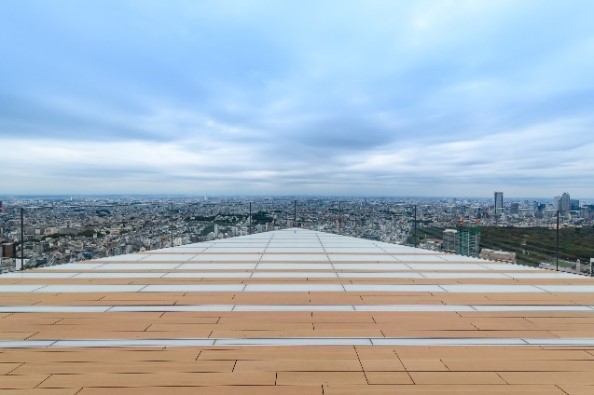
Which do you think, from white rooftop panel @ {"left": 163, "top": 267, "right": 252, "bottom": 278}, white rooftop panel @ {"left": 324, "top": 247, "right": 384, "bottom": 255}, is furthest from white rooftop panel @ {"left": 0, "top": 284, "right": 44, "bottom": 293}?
white rooftop panel @ {"left": 324, "top": 247, "right": 384, "bottom": 255}

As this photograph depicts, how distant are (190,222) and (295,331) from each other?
14.8 feet

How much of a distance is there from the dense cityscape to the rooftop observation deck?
81 cm

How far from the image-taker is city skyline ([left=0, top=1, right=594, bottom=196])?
21.3 feet

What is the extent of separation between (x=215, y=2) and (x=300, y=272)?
4729 mm

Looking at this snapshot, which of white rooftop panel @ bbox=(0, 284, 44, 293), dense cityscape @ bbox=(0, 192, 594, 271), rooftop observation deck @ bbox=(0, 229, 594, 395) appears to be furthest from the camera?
dense cityscape @ bbox=(0, 192, 594, 271)

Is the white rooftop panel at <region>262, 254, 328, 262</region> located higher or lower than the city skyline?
lower

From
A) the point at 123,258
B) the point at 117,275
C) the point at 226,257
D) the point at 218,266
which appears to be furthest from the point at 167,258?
the point at 117,275

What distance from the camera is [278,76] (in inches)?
334

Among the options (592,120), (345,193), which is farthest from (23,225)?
(345,193)

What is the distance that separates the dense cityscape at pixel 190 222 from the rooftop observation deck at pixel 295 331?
808 mm

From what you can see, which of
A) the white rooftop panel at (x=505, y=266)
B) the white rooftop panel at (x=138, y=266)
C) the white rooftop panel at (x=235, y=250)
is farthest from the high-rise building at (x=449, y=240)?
the white rooftop panel at (x=138, y=266)

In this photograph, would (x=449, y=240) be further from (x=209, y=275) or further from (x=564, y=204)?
(x=209, y=275)

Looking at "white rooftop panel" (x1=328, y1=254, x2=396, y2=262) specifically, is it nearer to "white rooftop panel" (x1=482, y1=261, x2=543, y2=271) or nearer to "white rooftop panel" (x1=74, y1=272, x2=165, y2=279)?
"white rooftop panel" (x1=482, y1=261, x2=543, y2=271)

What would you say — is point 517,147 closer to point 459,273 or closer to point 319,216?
point 319,216
